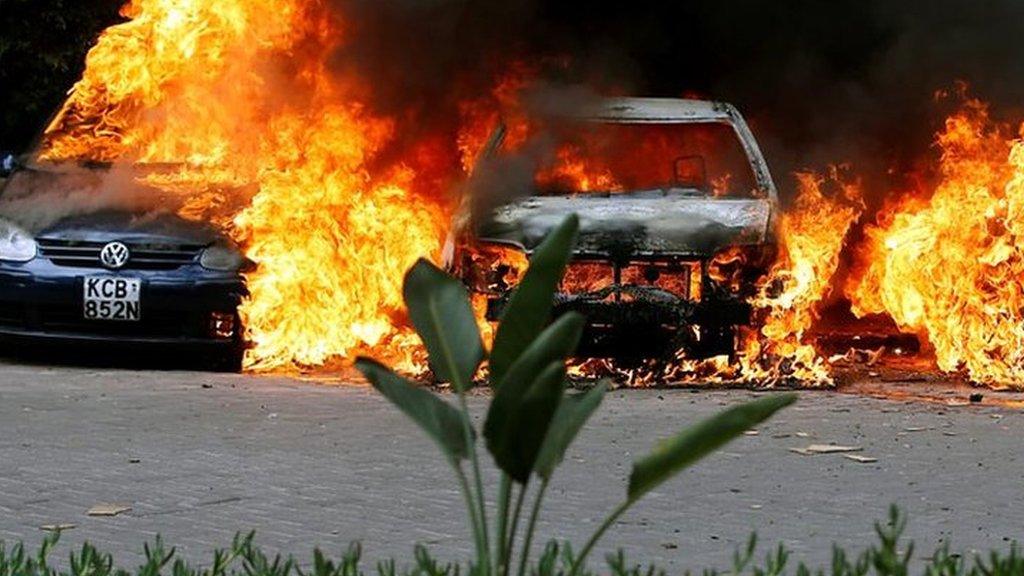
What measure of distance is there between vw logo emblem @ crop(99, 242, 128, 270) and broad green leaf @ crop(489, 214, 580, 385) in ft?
27.3

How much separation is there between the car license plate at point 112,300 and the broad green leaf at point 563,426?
8194mm

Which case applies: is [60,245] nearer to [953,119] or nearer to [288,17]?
[288,17]

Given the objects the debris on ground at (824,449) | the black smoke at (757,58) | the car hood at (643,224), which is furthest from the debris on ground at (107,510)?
the black smoke at (757,58)

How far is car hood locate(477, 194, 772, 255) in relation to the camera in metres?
11.3

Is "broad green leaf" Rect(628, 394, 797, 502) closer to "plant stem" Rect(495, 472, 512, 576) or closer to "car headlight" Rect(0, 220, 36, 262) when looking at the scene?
"plant stem" Rect(495, 472, 512, 576)

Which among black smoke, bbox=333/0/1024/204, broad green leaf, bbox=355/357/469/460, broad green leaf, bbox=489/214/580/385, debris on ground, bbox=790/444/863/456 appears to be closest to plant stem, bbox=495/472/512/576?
broad green leaf, bbox=355/357/469/460

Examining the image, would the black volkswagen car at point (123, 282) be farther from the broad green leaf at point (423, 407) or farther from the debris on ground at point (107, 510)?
the broad green leaf at point (423, 407)

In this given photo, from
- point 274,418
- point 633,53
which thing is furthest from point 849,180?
point 274,418

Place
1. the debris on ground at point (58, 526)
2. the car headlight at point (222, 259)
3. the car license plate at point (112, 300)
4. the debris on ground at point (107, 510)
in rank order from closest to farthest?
the debris on ground at point (58, 526)
the debris on ground at point (107, 510)
the car license plate at point (112, 300)
the car headlight at point (222, 259)

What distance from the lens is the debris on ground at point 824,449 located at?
9.12m

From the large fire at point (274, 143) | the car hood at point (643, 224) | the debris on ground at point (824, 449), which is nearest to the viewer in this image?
the debris on ground at point (824, 449)

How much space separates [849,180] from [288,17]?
4.31 metres

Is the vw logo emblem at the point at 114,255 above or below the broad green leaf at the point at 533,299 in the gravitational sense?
above

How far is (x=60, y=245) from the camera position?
12.3 m
